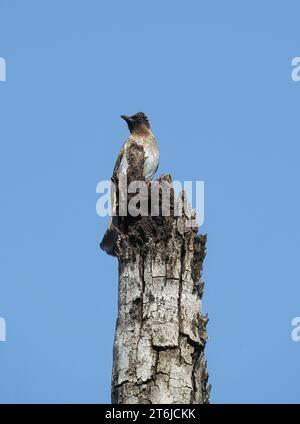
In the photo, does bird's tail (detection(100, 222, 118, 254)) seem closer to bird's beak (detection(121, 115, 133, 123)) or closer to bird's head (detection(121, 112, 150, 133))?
bird's head (detection(121, 112, 150, 133))

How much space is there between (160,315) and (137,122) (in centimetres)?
818

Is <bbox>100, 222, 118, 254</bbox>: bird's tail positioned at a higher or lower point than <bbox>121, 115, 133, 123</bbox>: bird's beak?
lower

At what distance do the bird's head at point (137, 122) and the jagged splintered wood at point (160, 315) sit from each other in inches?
283

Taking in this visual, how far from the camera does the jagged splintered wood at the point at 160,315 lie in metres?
9.40

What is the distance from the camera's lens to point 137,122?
1739 cm

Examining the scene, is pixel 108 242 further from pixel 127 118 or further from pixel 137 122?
pixel 127 118

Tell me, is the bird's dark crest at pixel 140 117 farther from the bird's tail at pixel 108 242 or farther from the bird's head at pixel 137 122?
the bird's tail at pixel 108 242

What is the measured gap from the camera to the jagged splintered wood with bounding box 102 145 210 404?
940cm

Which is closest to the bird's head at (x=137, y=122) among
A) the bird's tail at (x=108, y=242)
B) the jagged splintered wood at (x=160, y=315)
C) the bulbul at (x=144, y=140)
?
the bulbul at (x=144, y=140)

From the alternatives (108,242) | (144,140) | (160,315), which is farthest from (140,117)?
(160,315)

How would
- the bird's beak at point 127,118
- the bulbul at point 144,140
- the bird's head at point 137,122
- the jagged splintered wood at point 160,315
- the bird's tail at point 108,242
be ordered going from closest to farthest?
the jagged splintered wood at point 160,315
the bird's tail at point 108,242
the bulbul at point 144,140
the bird's head at point 137,122
the bird's beak at point 127,118

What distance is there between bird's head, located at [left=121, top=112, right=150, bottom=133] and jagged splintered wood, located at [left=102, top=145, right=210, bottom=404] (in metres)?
7.19

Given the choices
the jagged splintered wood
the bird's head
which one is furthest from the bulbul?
the jagged splintered wood
